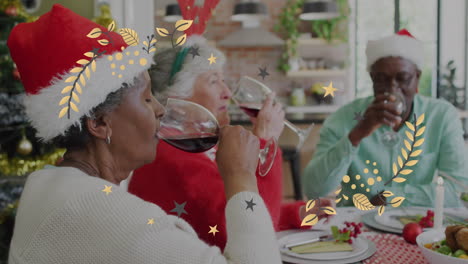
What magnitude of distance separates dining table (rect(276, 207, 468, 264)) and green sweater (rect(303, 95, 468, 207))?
8 centimetres

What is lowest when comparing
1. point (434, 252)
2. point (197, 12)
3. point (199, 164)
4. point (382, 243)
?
point (382, 243)

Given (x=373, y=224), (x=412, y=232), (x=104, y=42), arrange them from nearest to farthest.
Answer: (x=104, y=42) → (x=412, y=232) → (x=373, y=224)

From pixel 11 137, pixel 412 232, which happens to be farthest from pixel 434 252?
pixel 11 137

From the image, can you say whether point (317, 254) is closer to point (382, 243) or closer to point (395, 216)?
point (382, 243)

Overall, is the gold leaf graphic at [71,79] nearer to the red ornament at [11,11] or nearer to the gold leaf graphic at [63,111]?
the gold leaf graphic at [63,111]

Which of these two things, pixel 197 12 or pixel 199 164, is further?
pixel 199 164

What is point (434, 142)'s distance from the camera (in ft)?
4.87

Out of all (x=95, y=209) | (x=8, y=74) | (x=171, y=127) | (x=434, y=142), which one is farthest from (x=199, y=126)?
(x=8, y=74)

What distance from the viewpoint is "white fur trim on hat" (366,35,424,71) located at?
3.41 ft

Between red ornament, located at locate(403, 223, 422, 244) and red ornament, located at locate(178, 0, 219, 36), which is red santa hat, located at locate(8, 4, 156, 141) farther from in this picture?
red ornament, located at locate(403, 223, 422, 244)

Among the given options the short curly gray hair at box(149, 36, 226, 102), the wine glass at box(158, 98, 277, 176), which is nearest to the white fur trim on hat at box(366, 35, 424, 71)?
the short curly gray hair at box(149, 36, 226, 102)

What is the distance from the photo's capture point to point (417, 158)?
129cm

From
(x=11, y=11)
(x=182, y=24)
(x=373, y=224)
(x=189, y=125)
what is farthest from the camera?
(x=11, y=11)

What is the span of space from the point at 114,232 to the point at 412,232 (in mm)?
774
